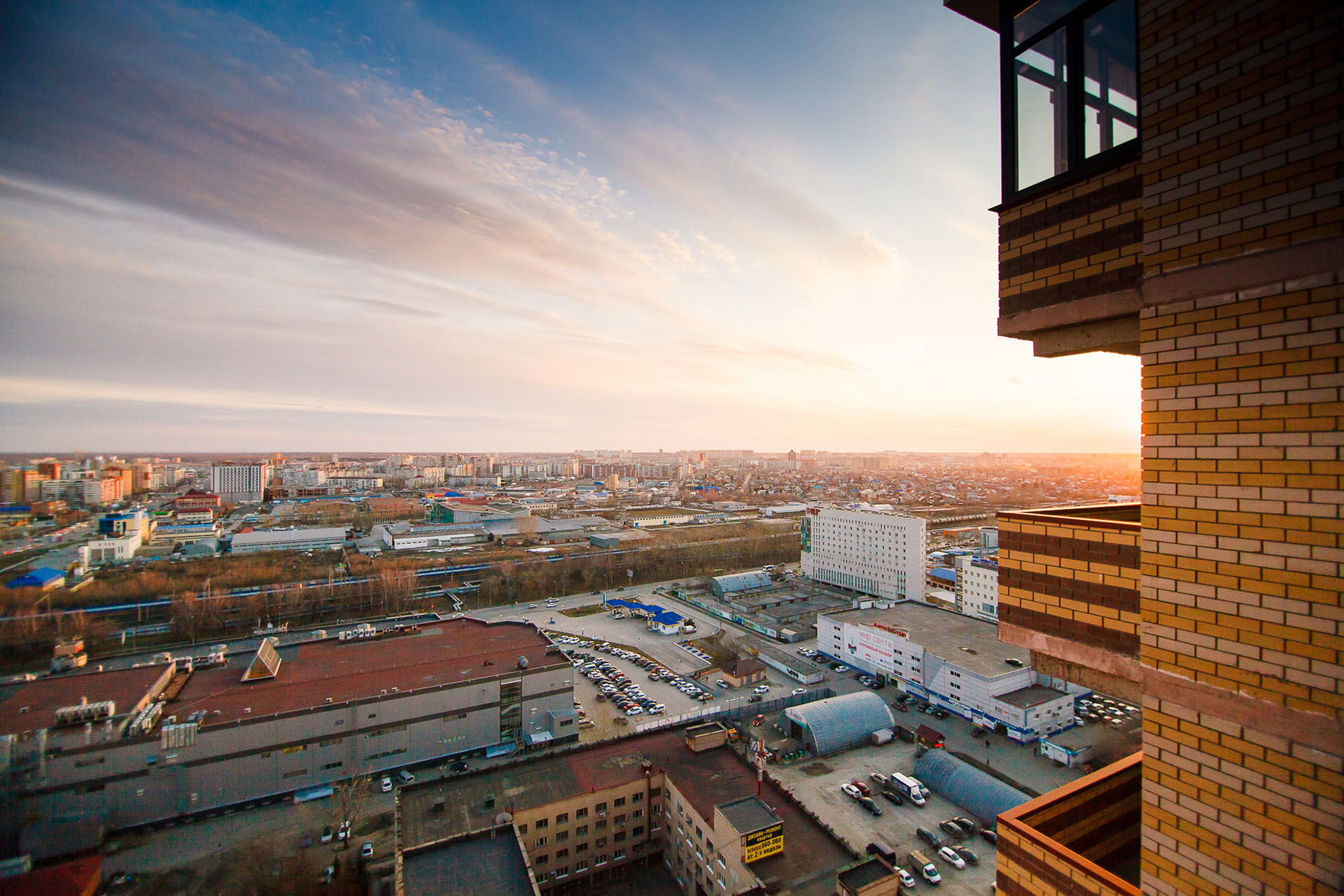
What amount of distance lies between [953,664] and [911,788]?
2796mm

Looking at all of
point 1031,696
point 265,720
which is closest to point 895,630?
point 1031,696

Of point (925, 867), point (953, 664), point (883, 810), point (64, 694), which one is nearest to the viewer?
point (925, 867)

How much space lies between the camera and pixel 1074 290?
1290 mm

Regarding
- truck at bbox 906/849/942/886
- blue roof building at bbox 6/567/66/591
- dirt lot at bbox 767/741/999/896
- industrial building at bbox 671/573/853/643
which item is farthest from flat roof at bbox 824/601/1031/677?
blue roof building at bbox 6/567/66/591

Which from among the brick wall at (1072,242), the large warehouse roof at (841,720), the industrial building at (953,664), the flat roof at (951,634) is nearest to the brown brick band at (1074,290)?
the brick wall at (1072,242)

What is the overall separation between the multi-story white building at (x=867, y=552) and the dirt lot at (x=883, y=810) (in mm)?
7155

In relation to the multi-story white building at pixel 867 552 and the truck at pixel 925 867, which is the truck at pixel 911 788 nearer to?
the truck at pixel 925 867

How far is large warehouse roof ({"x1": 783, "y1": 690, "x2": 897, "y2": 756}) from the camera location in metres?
8.17

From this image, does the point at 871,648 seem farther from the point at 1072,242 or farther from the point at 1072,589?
the point at 1072,242

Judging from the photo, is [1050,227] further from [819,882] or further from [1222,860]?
[819,882]

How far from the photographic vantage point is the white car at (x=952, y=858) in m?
5.91

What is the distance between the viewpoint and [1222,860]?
3.24 feet

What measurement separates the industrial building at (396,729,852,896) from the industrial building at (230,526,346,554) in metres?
18.2

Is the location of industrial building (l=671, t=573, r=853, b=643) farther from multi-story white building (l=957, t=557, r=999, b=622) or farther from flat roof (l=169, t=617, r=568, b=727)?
flat roof (l=169, t=617, r=568, b=727)
